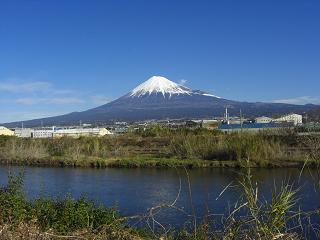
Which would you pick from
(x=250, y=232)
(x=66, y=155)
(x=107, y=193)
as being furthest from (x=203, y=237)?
(x=66, y=155)

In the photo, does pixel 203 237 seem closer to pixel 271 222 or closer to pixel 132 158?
pixel 271 222

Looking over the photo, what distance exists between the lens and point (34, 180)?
24.6 meters

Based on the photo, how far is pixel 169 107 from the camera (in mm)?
158875

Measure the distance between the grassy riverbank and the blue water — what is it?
233 cm

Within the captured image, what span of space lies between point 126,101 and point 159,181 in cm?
15829

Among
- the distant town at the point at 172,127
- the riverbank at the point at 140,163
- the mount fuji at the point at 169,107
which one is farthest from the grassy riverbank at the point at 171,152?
the mount fuji at the point at 169,107

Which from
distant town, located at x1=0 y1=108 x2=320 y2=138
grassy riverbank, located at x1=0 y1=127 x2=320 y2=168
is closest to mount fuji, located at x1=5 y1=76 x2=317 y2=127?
distant town, located at x1=0 y1=108 x2=320 y2=138

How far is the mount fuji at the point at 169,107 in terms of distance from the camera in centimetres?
14062

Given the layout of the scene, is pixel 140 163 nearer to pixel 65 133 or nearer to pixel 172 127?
pixel 172 127

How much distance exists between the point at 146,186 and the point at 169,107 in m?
136

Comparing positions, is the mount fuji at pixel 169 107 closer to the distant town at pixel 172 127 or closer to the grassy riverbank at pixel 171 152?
the distant town at pixel 172 127

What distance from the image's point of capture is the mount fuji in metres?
141

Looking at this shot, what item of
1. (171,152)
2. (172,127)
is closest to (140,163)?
(171,152)

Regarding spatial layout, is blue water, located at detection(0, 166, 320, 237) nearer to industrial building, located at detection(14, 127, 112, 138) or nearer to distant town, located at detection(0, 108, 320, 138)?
distant town, located at detection(0, 108, 320, 138)
